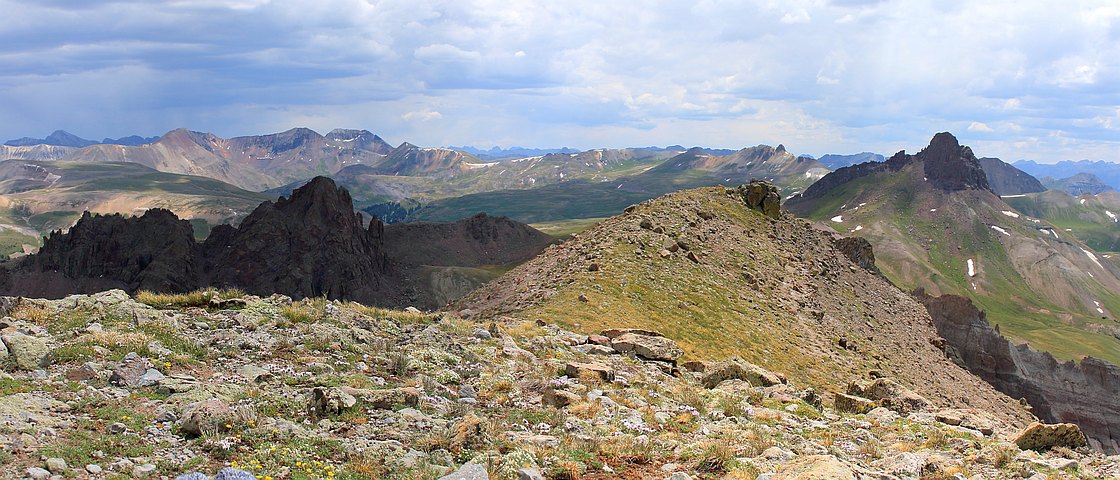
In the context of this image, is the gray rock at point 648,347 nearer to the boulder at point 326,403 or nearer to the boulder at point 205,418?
the boulder at point 326,403

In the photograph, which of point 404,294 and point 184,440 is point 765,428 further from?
point 404,294

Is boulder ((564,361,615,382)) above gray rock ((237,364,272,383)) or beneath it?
beneath

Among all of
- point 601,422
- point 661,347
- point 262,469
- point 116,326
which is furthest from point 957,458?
point 116,326

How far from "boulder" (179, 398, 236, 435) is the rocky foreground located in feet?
0.11

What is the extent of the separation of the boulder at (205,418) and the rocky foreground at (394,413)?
34 millimetres

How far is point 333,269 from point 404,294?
601 inches

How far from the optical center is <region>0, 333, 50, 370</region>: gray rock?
14.0 m

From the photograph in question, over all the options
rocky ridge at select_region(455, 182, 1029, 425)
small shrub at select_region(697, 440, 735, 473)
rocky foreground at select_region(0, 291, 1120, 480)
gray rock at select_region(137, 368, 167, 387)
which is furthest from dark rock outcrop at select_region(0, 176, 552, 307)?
small shrub at select_region(697, 440, 735, 473)

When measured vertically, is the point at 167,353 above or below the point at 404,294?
above

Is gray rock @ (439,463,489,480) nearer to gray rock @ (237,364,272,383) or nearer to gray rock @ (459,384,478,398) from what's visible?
gray rock @ (459,384,478,398)

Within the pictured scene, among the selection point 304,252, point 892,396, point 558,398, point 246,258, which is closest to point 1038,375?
point 892,396

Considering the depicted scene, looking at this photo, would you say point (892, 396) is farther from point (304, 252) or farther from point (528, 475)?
point (304, 252)

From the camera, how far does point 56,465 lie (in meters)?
9.71

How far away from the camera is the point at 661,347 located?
25.7m
